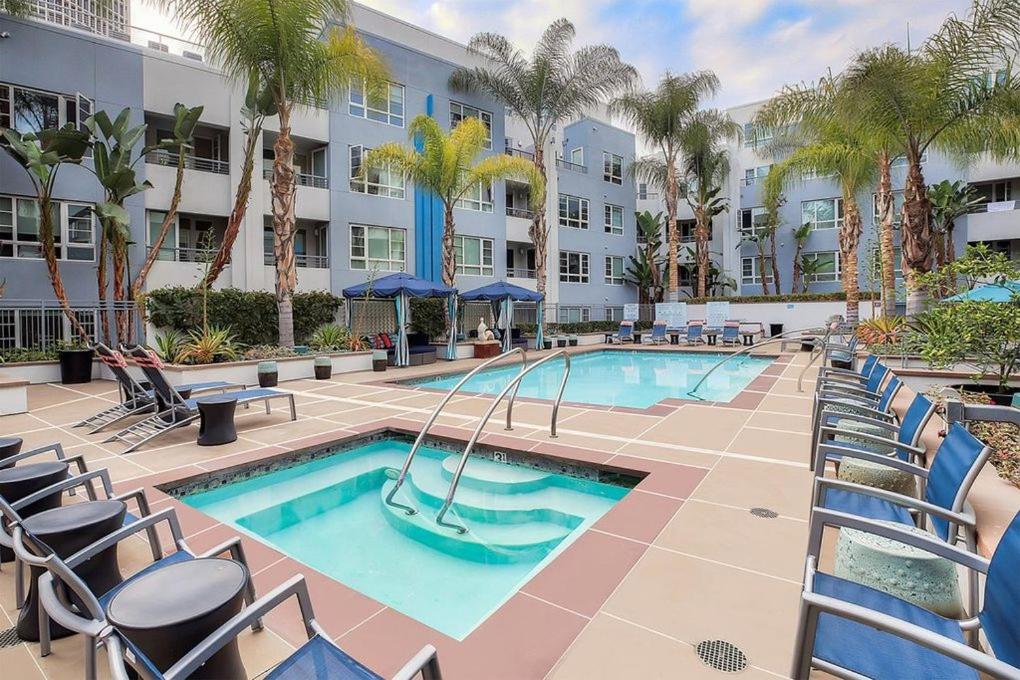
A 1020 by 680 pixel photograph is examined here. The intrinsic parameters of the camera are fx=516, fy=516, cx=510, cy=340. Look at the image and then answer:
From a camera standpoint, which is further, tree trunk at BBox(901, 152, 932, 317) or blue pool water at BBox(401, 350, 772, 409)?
tree trunk at BBox(901, 152, 932, 317)

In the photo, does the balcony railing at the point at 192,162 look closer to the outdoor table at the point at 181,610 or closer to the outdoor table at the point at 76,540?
the outdoor table at the point at 76,540

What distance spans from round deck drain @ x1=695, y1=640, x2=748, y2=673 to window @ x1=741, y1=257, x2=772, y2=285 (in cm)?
3381

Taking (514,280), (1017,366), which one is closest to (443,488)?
(1017,366)

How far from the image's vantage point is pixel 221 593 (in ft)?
6.78

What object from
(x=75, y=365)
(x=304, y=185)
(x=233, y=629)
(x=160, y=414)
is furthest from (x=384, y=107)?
(x=233, y=629)

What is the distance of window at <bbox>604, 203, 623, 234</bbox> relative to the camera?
31.5m

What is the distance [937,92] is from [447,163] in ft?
44.5

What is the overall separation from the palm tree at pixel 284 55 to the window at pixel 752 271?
26776 millimetres

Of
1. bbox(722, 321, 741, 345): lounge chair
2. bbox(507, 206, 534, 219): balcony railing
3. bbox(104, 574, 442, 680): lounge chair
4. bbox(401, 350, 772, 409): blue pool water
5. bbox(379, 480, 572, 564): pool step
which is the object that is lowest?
bbox(379, 480, 572, 564): pool step

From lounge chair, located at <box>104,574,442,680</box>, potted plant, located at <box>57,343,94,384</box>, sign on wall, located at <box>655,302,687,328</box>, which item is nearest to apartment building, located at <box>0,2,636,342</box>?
potted plant, located at <box>57,343,94,384</box>

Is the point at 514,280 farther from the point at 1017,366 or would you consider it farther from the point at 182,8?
the point at 1017,366

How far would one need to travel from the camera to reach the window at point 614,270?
31.3m

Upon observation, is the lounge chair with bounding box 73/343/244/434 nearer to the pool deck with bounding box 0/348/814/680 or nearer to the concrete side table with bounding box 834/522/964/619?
the pool deck with bounding box 0/348/814/680

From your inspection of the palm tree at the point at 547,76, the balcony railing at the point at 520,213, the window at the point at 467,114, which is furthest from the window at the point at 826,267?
the window at the point at 467,114
